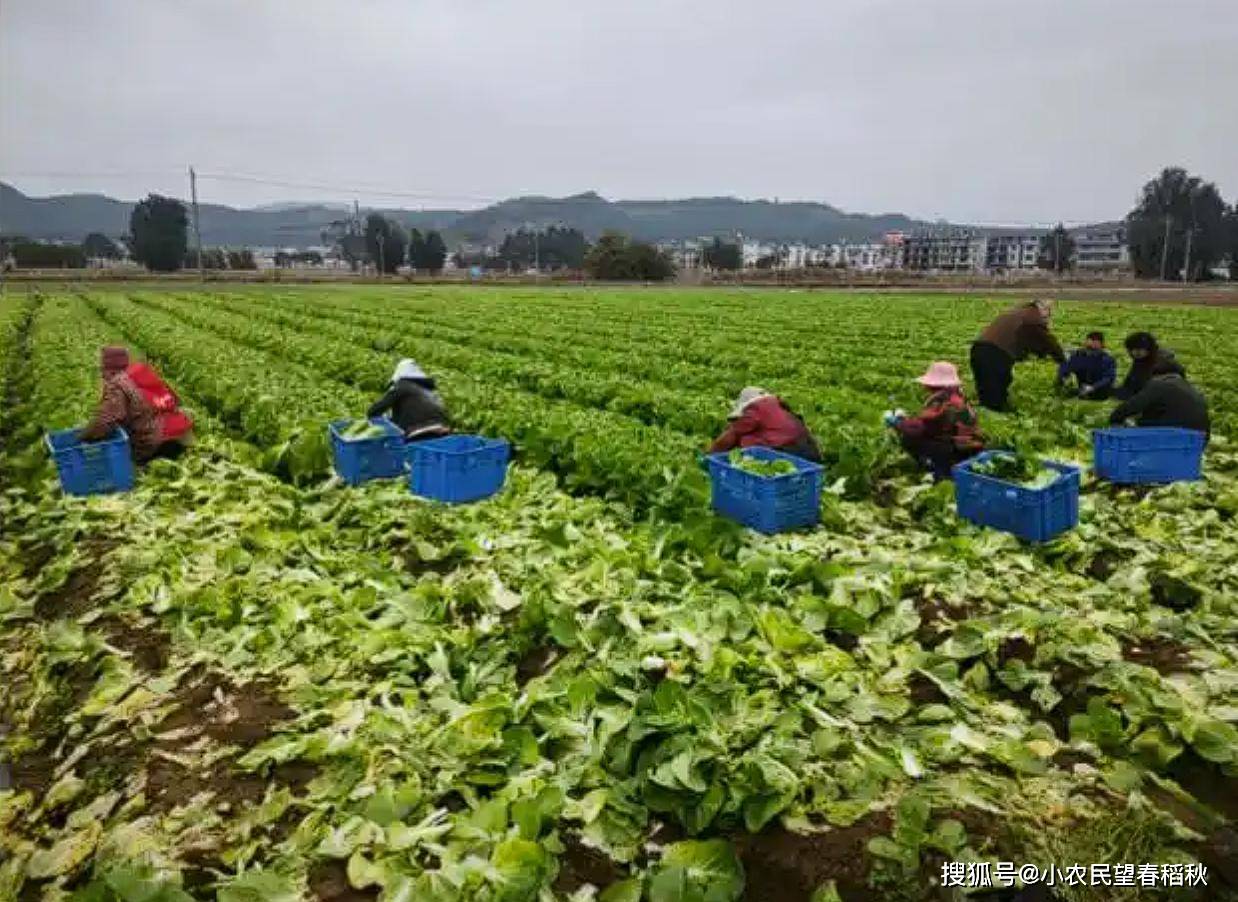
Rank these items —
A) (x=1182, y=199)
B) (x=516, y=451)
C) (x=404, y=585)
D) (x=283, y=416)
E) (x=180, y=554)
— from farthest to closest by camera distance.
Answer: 1. (x=1182, y=199)
2. (x=283, y=416)
3. (x=516, y=451)
4. (x=180, y=554)
5. (x=404, y=585)

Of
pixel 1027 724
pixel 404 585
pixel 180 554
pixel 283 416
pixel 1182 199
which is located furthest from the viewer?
pixel 1182 199

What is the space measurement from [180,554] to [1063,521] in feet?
22.9

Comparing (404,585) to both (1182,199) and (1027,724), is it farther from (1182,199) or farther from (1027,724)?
(1182,199)

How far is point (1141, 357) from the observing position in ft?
34.3

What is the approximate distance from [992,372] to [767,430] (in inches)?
244

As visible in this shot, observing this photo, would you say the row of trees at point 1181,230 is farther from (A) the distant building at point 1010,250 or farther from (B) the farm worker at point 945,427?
(B) the farm worker at point 945,427

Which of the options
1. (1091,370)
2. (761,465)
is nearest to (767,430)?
(761,465)

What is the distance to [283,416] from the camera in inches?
427

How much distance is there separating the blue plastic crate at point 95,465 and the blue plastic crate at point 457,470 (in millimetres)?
2790

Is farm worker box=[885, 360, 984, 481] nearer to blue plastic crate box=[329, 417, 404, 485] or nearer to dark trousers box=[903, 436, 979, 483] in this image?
dark trousers box=[903, 436, 979, 483]

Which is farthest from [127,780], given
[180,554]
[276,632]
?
[180,554]

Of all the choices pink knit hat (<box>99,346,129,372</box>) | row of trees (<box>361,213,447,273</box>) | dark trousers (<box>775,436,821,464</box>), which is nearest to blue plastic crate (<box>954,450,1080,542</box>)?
dark trousers (<box>775,436,821,464</box>)

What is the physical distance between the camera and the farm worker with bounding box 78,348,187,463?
27.2ft

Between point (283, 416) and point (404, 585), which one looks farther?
point (283, 416)
